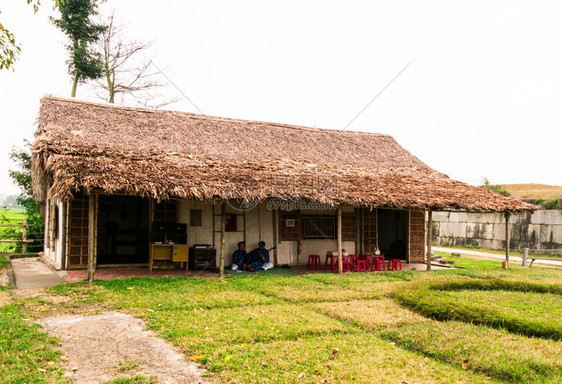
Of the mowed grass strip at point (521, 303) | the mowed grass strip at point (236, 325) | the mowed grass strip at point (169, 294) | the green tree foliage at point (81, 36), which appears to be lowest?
the mowed grass strip at point (521, 303)

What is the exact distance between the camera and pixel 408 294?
815 centimetres

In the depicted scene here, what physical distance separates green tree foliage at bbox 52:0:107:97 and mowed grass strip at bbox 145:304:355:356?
17.5 m

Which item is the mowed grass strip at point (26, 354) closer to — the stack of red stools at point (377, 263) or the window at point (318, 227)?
the window at point (318, 227)

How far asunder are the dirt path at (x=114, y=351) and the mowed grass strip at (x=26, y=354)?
136 mm

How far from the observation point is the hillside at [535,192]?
83.2 ft

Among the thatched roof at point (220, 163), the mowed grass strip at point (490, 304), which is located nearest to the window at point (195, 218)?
the thatched roof at point (220, 163)

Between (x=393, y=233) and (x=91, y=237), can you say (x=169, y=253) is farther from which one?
(x=393, y=233)

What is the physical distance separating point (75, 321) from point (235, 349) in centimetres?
262

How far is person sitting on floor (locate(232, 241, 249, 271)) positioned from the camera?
12.3 m

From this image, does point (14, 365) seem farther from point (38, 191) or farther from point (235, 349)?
point (38, 191)

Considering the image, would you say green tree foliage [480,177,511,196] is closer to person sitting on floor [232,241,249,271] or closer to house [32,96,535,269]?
house [32,96,535,269]

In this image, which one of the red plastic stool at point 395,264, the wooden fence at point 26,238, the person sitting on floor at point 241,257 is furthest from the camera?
the wooden fence at point 26,238

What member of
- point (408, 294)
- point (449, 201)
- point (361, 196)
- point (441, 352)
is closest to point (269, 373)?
point (441, 352)

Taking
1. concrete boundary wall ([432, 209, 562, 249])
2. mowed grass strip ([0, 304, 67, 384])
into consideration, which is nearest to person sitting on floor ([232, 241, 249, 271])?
mowed grass strip ([0, 304, 67, 384])
